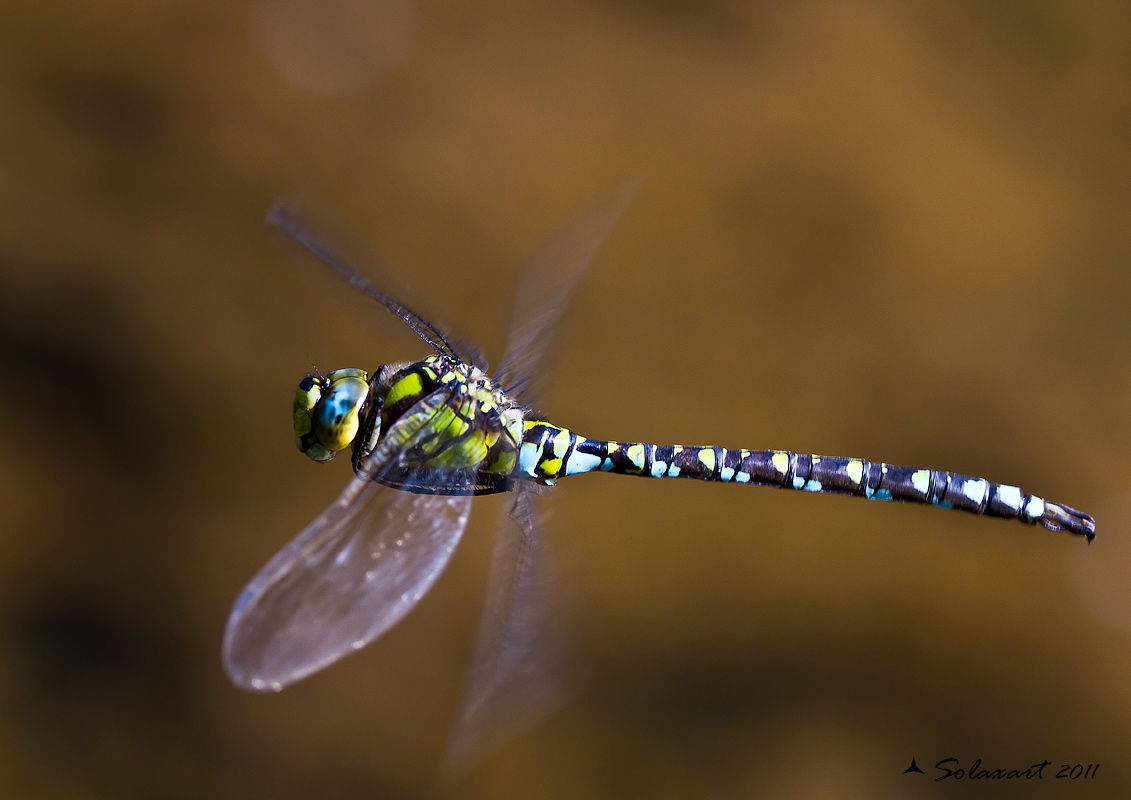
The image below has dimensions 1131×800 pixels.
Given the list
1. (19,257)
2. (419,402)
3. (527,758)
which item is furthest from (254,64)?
(527,758)

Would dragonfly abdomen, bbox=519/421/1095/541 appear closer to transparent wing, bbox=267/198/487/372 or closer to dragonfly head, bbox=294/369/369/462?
transparent wing, bbox=267/198/487/372

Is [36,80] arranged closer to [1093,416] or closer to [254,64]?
[254,64]

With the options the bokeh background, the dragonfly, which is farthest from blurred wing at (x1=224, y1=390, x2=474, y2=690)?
the bokeh background

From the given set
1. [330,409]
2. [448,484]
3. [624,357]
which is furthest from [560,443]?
[624,357]

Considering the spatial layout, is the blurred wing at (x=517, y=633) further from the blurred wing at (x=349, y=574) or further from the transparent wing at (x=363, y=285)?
the transparent wing at (x=363, y=285)

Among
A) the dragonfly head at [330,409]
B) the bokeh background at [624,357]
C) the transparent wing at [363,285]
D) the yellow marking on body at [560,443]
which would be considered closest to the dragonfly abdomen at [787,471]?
the yellow marking on body at [560,443]
